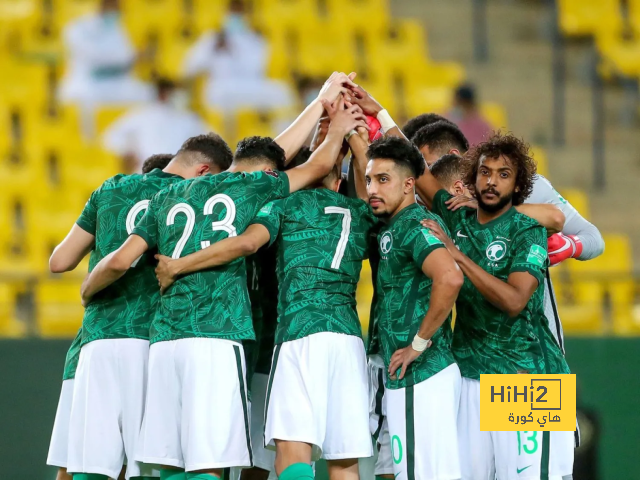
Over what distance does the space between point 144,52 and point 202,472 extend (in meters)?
7.45

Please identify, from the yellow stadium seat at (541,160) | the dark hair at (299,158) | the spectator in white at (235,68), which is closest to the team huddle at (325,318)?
the dark hair at (299,158)

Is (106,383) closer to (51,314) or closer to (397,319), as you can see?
(397,319)

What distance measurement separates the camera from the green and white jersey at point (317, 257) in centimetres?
529

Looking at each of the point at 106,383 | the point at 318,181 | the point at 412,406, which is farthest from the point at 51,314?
the point at 412,406

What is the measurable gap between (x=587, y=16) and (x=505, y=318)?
25.8 feet

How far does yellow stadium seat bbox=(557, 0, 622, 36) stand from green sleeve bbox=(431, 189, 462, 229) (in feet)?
23.8

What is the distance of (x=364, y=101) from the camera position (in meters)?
6.17

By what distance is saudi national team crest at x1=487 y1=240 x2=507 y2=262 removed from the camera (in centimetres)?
524

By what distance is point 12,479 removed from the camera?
7.84 m

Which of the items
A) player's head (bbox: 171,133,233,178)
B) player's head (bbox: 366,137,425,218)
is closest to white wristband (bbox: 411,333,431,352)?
player's head (bbox: 366,137,425,218)

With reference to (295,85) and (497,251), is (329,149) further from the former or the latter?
(295,85)

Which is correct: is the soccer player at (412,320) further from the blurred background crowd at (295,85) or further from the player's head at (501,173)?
the blurred background crowd at (295,85)

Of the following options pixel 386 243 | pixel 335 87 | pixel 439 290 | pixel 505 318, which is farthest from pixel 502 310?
pixel 335 87

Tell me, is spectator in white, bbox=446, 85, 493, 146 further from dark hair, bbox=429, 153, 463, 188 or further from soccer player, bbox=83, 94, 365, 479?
soccer player, bbox=83, 94, 365, 479
